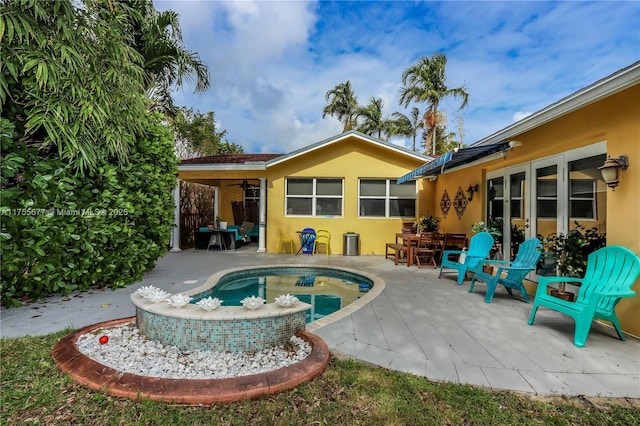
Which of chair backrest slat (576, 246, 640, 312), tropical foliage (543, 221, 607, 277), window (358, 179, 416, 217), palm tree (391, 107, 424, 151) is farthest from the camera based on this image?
palm tree (391, 107, 424, 151)

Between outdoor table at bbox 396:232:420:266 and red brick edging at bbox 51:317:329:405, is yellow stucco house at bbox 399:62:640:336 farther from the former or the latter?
red brick edging at bbox 51:317:329:405

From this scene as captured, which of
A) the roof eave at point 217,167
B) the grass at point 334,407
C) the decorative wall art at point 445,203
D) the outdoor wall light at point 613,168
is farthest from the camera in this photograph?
the roof eave at point 217,167

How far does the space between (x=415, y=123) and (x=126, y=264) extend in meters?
22.3

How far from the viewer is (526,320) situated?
3.86 m

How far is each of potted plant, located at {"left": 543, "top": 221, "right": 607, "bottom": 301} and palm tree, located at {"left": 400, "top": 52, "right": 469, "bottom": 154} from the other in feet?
57.2

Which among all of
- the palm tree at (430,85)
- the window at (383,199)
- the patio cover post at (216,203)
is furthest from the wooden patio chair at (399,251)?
the palm tree at (430,85)

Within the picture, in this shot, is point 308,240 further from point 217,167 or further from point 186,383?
point 186,383

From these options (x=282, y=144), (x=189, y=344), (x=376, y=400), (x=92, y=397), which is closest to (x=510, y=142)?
(x=376, y=400)

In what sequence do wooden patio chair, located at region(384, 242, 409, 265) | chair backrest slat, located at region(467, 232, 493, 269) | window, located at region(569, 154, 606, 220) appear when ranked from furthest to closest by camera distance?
wooden patio chair, located at region(384, 242, 409, 265) → chair backrest slat, located at region(467, 232, 493, 269) → window, located at region(569, 154, 606, 220)

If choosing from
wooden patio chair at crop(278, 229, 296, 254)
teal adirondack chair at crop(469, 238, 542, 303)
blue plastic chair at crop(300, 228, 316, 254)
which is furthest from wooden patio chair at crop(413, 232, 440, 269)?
wooden patio chair at crop(278, 229, 296, 254)

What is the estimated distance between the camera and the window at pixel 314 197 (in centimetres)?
1032

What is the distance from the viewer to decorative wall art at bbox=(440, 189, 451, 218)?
9264 mm

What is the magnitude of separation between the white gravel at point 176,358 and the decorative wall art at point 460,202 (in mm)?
6742

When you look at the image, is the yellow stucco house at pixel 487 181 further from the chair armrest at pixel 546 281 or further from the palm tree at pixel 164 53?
the palm tree at pixel 164 53
